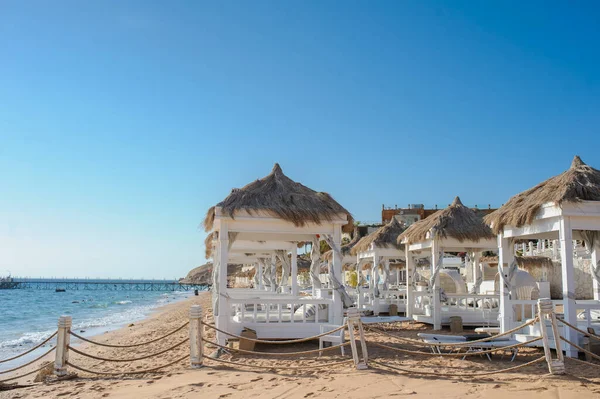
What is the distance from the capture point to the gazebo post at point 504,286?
10.6 m

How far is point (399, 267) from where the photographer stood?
29.8m

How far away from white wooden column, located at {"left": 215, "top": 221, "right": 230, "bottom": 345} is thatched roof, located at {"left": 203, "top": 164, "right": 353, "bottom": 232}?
0.45 m

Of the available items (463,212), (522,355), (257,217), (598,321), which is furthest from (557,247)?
(257,217)

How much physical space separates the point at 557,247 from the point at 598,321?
17.1m

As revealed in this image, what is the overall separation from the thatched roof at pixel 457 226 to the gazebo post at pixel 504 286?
3015mm

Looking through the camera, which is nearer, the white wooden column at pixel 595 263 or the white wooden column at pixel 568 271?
the white wooden column at pixel 568 271

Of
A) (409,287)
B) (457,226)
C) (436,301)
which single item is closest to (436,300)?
(436,301)

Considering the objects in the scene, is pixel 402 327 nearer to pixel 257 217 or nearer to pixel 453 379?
pixel 257 217

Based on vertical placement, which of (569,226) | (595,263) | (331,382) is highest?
(569,226)

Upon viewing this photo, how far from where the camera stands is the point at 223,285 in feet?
33.8

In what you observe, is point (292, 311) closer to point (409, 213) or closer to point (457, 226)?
point (457, 226)

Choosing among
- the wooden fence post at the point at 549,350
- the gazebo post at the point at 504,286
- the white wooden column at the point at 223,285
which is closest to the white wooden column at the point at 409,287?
the gazebo post at the point at 504,286

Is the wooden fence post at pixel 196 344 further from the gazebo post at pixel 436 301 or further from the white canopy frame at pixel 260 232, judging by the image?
the gazebo post at pixel 436 301

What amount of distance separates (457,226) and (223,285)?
7045 millimetres
